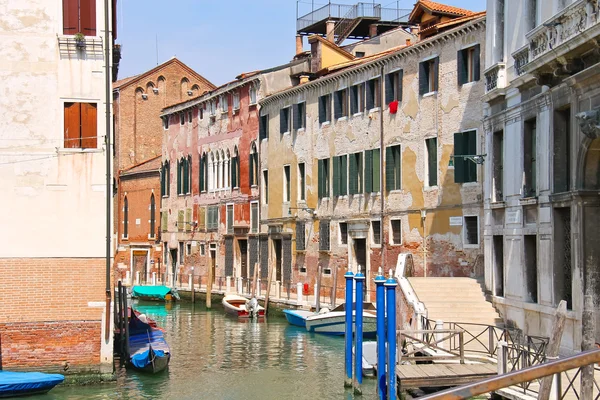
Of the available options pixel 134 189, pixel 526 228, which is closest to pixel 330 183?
pixel 526 228

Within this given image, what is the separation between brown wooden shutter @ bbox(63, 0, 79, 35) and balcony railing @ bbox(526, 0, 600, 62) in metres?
6.92

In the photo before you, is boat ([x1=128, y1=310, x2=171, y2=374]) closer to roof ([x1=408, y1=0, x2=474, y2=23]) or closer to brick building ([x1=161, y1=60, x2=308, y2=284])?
A: roof ([x1=408, y1=0, x2=474, y2=23])

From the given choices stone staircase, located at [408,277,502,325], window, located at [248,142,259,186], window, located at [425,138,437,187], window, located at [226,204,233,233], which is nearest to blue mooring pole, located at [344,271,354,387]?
stone staircase, located at [408,277,502,325]

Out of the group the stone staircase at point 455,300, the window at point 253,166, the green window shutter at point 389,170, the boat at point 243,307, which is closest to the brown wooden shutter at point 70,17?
the stone staircase at point 455,300

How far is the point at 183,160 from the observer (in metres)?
39.7

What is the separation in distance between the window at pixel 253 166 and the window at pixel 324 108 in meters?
5.49

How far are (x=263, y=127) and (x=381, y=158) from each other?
8809 millimetres

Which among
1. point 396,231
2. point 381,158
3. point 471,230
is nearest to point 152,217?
point 381,158

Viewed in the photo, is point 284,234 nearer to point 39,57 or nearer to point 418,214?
point 418,214

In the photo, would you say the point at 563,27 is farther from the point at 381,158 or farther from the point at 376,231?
the point at 376,231

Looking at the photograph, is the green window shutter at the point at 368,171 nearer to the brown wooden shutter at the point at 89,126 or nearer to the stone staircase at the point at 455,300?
the stone staircase at the point at 455,300

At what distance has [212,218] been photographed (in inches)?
1446

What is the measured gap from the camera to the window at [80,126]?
14.6 metres

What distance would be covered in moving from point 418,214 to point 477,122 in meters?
3.40
